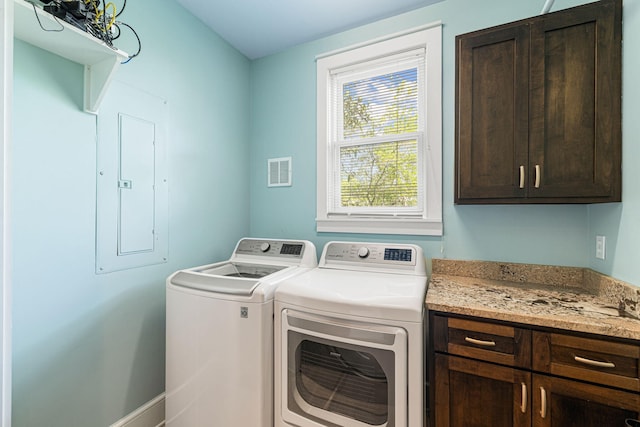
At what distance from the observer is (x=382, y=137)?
80.7 inches

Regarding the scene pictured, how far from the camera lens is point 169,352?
156cm

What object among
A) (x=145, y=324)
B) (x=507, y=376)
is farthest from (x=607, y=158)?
(x=145, y=324)

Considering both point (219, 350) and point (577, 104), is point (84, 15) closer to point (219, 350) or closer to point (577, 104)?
point (219, 350)

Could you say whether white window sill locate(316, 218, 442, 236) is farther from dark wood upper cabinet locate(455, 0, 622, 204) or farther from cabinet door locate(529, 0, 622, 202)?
cabinet door locate(529, 0, 622, 202)

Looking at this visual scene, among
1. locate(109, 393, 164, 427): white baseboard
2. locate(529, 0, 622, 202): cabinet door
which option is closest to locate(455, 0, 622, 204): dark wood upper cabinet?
locate(529, 0, 622, 202): cabinet door

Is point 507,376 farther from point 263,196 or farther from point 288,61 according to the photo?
point 288,61

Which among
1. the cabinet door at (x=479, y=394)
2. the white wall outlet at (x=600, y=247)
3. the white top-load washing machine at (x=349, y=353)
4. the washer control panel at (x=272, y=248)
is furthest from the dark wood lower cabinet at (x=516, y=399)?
the washer control panel at (x=272, y=248)

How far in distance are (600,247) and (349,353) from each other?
53.4 inches

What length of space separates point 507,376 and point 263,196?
203 cm

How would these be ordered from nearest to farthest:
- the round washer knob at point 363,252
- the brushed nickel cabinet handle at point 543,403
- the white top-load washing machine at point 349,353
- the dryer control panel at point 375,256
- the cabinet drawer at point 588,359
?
the cabinet drawer at point 588,359 → the brushed nickel cabinet handle at point 543,403 → the white top-load washing machine at point 349,353 → the dryer control panel at point 375,256 → the round washer knob at point 363,252

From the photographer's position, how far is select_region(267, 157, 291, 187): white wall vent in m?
2.36

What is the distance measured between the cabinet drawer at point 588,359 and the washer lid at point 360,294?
1.51ft

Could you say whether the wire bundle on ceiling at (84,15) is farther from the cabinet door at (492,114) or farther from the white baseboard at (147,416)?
the white baseboard at (147,416)

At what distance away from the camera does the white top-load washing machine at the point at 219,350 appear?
134cm
